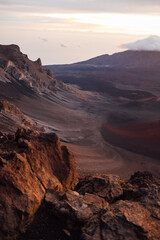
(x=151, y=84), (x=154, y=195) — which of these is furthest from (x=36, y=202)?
(x=151, y=84)

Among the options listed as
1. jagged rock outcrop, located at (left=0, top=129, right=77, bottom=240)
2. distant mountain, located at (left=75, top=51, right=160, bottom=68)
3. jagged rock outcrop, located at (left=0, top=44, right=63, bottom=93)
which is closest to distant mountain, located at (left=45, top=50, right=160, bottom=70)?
distant mountain, located at (left=75, top=51, right=160, bottom=68)

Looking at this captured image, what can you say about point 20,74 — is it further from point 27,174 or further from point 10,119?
point 27,174

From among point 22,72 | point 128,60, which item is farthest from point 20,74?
point 128,60

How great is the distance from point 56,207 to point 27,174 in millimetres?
1372

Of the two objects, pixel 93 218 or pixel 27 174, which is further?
pixel 27 174

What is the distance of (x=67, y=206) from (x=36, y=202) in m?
0.87

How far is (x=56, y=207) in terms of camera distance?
745 centimetres

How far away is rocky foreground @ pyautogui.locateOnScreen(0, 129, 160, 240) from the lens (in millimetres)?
6625

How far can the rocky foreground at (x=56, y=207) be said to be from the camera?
6625 mm

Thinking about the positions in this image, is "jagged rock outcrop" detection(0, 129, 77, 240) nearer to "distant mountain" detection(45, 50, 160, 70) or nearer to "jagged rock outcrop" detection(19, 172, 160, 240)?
"jagged rock outcrop" detection(19, 172, 160, 240)

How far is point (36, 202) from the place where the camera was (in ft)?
24.7

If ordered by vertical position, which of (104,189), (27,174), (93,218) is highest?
(27,174)

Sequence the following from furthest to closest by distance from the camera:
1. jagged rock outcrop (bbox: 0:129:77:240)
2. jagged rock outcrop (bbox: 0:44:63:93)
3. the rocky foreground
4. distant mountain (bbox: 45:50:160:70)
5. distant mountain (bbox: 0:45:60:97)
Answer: distant mountain (bbox: 45:50:160:70) < jagged rock outcrop (bbox: 0:44:63:93) < distant mountain (bbox: 0:45:60:97) < jagged rock outcrop (bbox: 0:129:77:240) < the rocky foreground

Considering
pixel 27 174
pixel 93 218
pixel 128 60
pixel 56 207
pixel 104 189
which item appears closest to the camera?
pixel 93 218
